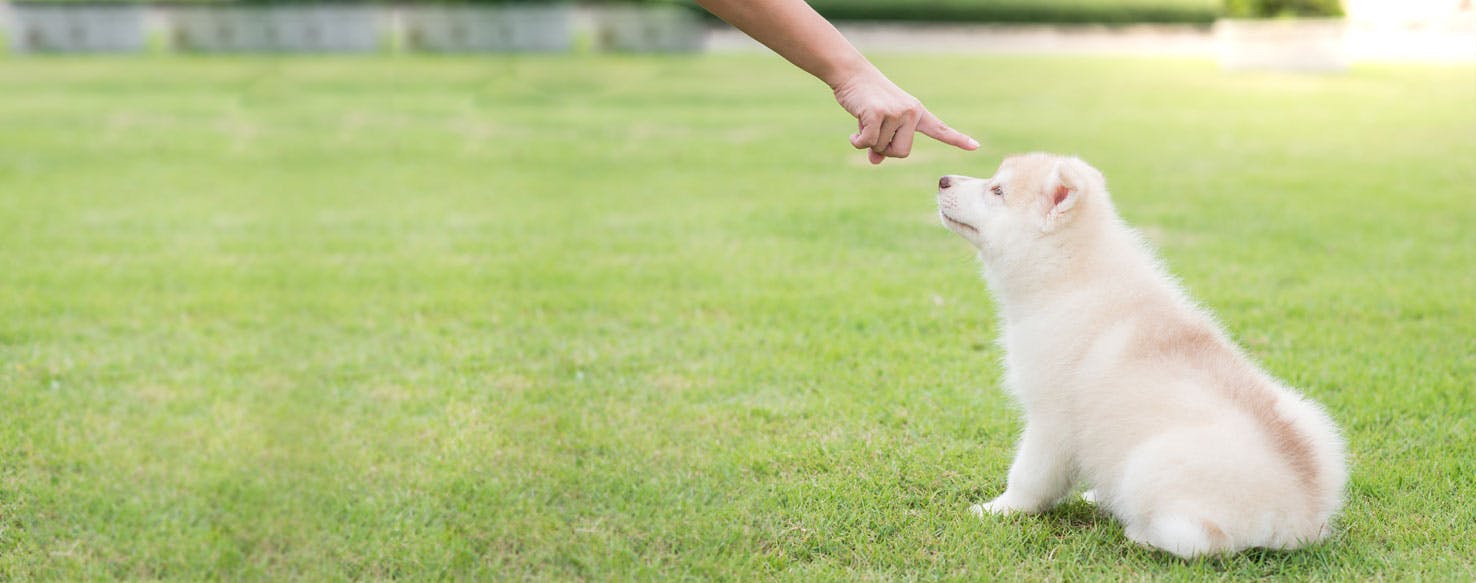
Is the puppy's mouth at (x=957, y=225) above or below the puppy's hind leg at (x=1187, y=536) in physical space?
above

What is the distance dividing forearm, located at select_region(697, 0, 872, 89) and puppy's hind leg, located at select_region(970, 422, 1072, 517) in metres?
0.99

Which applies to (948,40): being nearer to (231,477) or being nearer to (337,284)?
(337,284)

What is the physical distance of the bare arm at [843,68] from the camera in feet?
9.57

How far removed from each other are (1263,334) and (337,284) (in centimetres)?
401

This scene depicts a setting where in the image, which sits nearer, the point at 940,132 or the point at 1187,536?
the point at 1187,536

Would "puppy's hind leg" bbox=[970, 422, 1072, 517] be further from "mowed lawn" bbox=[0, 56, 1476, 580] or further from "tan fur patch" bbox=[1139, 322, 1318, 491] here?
"tan fur patch" bbox=[1139, 322, 1318, 491]

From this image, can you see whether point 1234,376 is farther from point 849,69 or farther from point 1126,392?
point 849,69

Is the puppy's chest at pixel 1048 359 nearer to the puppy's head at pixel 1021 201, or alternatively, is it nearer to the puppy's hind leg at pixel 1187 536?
the puppy's head at pixel 1021 201

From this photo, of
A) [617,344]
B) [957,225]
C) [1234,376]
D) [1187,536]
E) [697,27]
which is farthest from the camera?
[697,27]

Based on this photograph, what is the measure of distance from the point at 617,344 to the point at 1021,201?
2.15 metres

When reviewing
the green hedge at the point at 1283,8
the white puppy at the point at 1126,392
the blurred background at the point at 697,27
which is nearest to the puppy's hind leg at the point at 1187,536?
the white puppy at the point at 1126,392

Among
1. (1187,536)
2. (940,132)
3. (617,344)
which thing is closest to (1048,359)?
(1187,536)

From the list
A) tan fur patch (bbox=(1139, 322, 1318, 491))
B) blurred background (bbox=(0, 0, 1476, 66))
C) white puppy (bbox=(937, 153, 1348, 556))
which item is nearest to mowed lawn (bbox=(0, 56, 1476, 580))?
white puppy (bbox=(937, 153, 1348, 556))

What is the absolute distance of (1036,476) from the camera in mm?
2969
